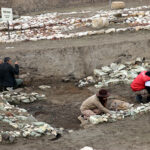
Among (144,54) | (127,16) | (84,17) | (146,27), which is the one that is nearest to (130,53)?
(144,54)

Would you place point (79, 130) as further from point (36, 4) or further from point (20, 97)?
point (36, 4)

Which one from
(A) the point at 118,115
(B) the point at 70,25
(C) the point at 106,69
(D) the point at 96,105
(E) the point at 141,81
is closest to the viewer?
(A) the point at 118,115

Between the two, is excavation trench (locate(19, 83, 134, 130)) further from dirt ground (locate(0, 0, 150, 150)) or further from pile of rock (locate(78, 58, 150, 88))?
pile of rock (locate(78, 58, 150, 88))

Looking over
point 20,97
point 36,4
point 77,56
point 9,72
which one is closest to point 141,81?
point 20,97

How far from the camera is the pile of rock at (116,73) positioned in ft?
39.9

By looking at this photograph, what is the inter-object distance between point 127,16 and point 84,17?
6.78ft

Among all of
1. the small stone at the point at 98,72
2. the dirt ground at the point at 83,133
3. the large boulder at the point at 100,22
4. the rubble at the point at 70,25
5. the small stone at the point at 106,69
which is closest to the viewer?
the dirt ground at the point at 83,133

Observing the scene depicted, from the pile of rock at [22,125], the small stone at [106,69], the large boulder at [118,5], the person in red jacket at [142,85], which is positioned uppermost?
the large boulder at [118,5]

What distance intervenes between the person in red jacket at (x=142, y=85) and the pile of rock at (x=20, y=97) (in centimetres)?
321

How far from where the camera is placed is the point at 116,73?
12.7 m

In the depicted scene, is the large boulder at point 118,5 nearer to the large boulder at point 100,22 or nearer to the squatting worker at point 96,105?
the large boulder at point 100,22

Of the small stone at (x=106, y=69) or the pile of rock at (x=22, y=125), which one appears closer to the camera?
the pile of rock at (x=22, y=125)

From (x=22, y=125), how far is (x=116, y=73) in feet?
17.9

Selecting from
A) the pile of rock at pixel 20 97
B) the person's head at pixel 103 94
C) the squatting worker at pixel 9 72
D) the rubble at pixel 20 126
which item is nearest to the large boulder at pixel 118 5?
the squatting worker at pixel 9 72
